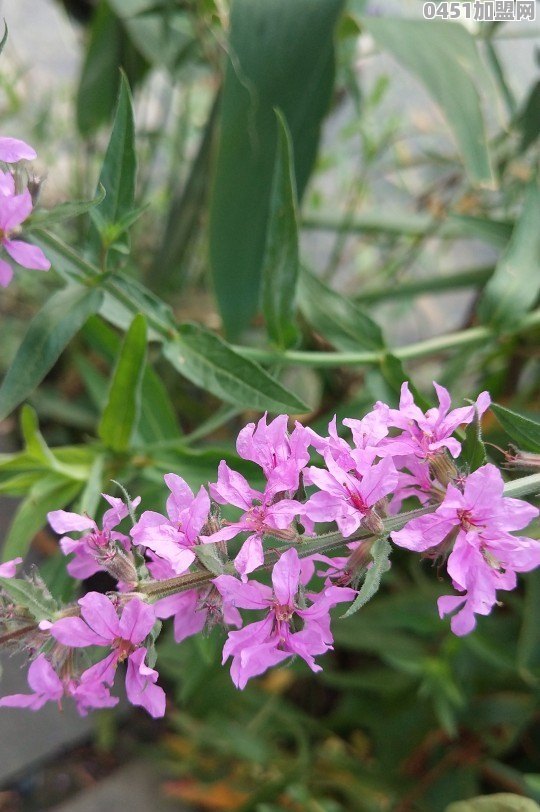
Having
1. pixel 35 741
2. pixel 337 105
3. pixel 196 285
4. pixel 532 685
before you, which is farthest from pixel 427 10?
pixel 35 741

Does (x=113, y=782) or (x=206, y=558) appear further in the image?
(x=113, y=782)

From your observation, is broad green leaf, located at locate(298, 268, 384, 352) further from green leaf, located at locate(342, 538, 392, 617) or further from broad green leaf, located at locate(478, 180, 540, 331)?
green leaf, located at locate(342, 538, 392, 617)

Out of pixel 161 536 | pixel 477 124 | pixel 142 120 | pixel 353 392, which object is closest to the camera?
pixel 161 536

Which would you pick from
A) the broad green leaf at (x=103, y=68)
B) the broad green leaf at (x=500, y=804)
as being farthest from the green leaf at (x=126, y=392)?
the broad green leaf at (x=103, y=68)

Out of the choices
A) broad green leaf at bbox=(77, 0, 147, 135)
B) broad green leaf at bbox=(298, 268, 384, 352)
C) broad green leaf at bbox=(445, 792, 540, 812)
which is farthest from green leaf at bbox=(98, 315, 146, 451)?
broad green leaf at bbox=(77, 0, 147, 135)

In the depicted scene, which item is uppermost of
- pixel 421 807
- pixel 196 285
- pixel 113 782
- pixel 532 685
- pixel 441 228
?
pixel 441 228

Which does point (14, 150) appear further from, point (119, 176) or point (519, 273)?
point (519, 273)

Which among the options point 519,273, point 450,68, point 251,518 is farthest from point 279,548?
point 450,68

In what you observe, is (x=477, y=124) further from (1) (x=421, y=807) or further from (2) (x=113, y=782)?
(2) (x=113, y=782)
